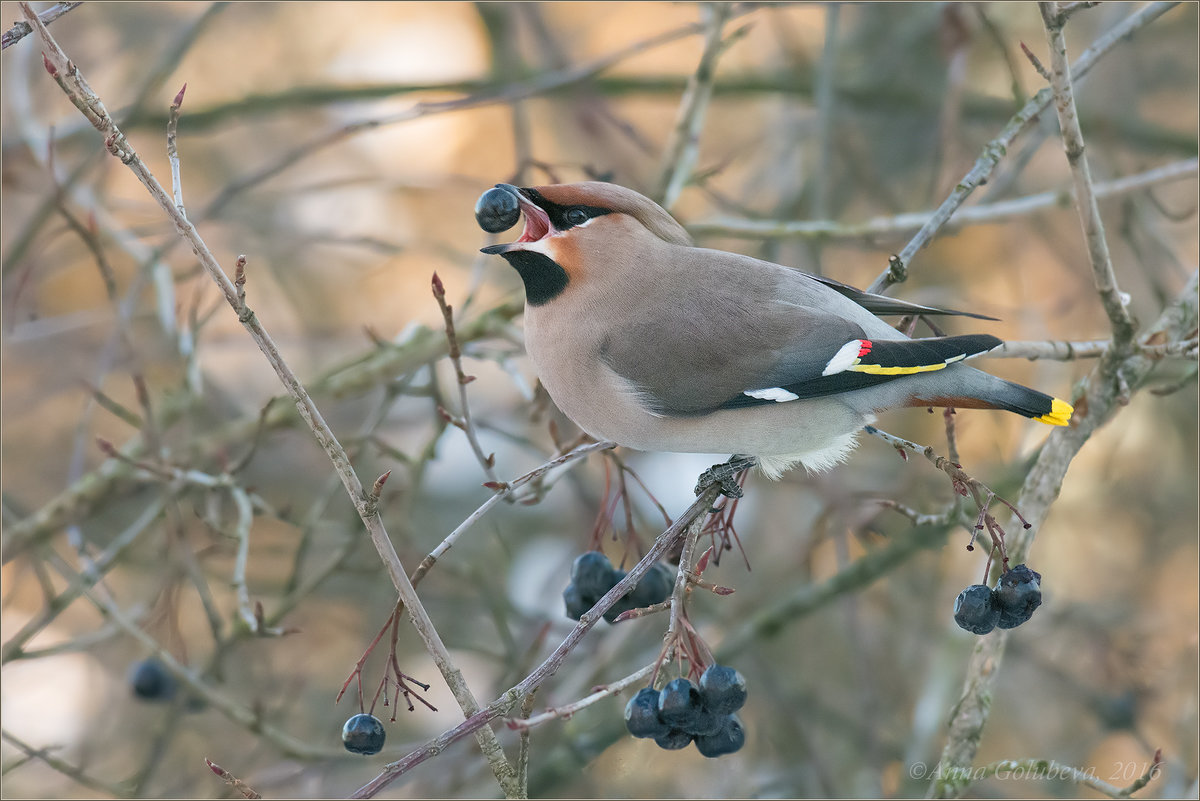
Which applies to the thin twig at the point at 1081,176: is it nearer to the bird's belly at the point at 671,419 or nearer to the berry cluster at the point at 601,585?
the bird's belly at the point at 671,419

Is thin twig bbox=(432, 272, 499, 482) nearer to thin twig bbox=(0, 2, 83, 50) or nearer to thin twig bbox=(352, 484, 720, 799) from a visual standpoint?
thin twig bbox=(352, 484, 720, 799)

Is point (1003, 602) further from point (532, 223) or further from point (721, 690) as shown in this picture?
point (532, 223)

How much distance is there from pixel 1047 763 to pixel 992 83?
520cm

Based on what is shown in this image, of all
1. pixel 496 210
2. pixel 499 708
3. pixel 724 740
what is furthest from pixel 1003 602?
pixel 496 210

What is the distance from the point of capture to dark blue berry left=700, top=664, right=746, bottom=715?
104 inches

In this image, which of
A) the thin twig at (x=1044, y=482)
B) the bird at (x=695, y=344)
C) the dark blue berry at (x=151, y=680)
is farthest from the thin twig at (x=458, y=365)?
the dark blue berry at (x=151, y=680)

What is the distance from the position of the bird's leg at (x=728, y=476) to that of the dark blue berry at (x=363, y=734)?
3.72 feet

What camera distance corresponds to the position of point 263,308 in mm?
6762

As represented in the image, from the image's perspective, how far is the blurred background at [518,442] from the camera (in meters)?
4.37


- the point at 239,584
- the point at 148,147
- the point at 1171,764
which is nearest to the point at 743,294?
the point at 239,584

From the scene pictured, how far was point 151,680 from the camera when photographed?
4.32 metres

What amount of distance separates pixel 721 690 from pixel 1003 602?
693 millimetres

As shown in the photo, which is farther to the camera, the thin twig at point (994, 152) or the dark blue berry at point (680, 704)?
the thin twig at point (994, 152)

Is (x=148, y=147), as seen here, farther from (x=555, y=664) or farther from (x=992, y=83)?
(x=555, y=664)
